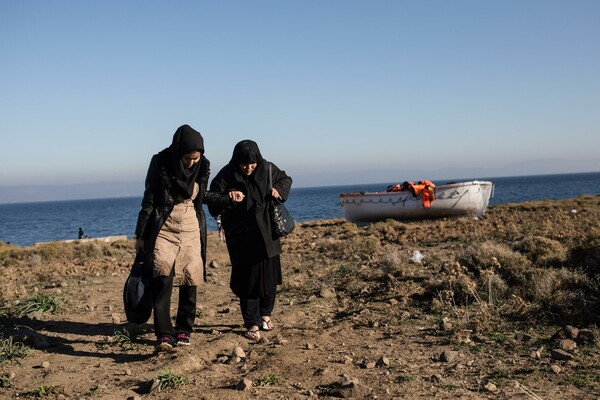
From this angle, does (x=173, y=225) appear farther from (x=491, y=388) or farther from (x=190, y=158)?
(x=491, y=388)

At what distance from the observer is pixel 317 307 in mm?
6254

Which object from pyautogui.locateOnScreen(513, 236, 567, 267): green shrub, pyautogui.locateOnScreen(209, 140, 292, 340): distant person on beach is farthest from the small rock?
pyautogui.locateOnScreen(513, 236, 567, 267): green shrub

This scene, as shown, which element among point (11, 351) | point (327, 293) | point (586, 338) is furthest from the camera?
point (327, 293)

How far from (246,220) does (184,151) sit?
2.94 feet

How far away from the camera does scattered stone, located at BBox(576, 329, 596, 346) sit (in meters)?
4.31

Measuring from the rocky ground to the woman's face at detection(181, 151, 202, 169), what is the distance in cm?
142

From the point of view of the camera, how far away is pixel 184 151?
4.60 metres

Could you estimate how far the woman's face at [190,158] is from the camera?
4.66 m

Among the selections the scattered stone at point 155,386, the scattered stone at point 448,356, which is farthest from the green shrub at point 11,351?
the scattered stone at point 448,356

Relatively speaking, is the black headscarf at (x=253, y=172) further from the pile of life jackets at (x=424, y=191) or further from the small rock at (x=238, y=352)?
the pile of life jackets at (x=424, y=191)

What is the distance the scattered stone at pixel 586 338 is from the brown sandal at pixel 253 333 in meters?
2.45

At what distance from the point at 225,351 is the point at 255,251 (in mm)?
877

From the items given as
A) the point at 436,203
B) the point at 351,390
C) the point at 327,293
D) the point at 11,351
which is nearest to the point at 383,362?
the point at 351,390

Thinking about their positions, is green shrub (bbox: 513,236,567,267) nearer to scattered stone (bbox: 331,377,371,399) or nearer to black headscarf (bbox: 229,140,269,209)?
black headscarf (bbox: 229,140,269,209)
